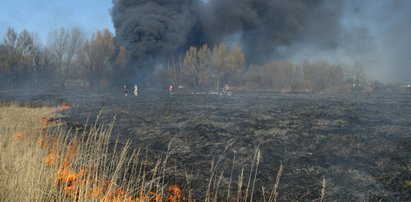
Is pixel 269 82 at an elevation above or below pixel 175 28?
below

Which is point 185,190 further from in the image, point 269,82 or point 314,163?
point 269,82

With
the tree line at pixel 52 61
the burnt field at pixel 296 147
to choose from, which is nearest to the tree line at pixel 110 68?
the tree line at pixel 52 61

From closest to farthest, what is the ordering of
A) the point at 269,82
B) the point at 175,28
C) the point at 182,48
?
the point at 175,28, the point at 182,48, the point at 269,82

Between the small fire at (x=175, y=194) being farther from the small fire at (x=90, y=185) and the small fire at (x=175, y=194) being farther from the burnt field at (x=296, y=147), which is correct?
the burnt field at (x=296, y=147)

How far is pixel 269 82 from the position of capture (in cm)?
6912

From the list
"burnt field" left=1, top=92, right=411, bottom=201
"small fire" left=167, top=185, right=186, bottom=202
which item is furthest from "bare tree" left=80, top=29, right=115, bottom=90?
"small fire" left=167, top=185, right=186, bottom=202

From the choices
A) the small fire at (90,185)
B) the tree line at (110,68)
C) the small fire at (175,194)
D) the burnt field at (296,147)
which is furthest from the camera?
the tree line at (110,68)

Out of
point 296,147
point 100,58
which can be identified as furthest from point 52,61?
point 296,147

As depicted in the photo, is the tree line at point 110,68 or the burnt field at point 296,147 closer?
the burnt field at point 296,147

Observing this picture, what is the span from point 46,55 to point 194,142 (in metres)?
56.6

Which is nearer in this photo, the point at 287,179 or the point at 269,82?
the point at 287,179

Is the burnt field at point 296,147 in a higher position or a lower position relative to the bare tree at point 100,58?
lower

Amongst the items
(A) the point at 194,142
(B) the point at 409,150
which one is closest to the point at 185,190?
(A) the point at 194,142

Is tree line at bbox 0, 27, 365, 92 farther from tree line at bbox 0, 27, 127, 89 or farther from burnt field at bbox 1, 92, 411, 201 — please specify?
burnt field at bbox 1, 92, 411, 201
